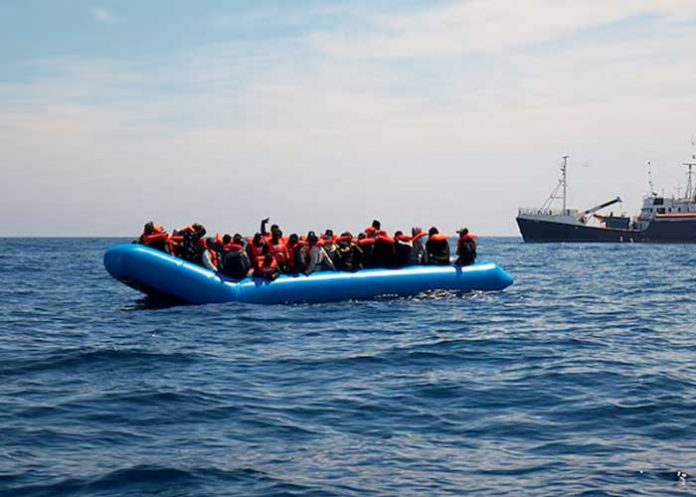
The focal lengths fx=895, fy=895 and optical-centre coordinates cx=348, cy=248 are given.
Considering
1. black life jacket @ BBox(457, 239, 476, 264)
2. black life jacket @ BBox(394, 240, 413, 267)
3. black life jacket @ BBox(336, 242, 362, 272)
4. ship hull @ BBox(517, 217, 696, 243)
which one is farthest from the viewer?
ship hull @ BBox(517, 217, 696, 243)

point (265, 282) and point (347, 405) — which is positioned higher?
point (265, 282)

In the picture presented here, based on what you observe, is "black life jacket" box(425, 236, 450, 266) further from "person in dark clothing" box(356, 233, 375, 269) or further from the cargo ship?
the cargo ship

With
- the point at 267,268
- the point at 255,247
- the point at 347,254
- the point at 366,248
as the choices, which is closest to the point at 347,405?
the point at 267,268

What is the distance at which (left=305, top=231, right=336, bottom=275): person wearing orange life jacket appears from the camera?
20.6m

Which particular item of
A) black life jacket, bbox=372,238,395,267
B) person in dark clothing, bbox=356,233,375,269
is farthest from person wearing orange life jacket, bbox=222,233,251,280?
black life jacket, bbox=372,238,395,267

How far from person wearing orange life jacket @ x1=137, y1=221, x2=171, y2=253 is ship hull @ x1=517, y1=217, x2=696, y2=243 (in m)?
72.4

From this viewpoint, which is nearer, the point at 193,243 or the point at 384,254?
the point at 193,243

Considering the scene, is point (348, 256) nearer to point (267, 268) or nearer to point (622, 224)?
point (267, 268)

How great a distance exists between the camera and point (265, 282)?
1961 cm

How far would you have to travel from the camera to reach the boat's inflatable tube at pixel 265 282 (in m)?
18.7

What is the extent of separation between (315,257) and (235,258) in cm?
221

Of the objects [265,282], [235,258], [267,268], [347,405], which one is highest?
[235,258]

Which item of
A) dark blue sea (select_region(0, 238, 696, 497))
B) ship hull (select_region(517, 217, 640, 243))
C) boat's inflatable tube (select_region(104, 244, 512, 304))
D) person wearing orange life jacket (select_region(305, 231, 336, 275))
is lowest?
dark blue sea (select_region(0, 238, 696, 497))

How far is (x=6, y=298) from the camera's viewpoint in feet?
78.1
